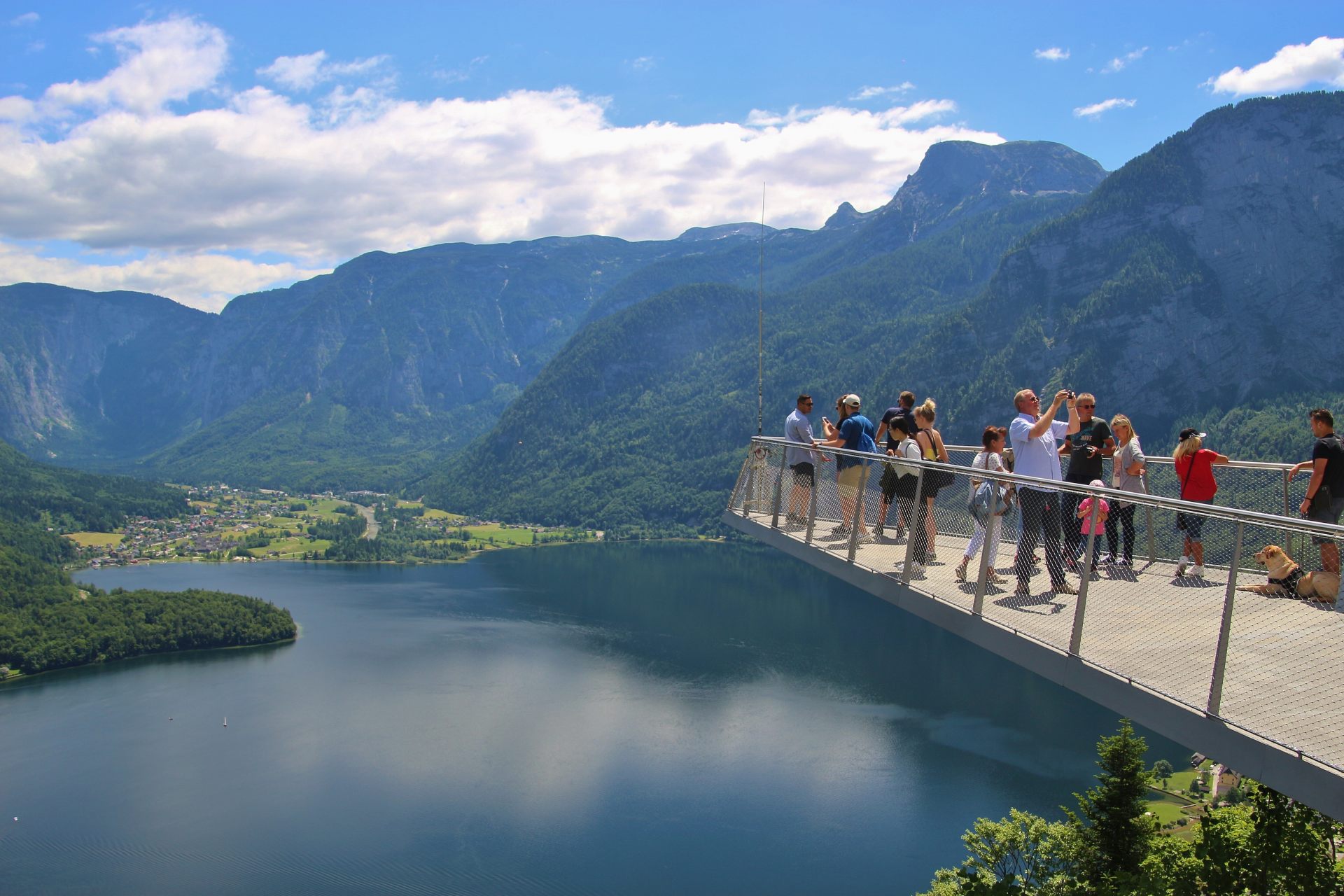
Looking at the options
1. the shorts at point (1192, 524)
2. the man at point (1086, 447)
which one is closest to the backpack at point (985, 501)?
the man at point (1086, 447)

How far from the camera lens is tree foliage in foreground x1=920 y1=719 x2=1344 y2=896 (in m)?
11.5

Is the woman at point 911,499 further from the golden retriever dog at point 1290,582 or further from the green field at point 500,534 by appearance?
the green field at point 500,534

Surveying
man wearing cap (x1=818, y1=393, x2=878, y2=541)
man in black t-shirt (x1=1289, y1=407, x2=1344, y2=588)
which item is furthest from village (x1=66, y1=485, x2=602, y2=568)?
man in black t-shirt (x1=1289, y1=407, x2=1344, y2=588)

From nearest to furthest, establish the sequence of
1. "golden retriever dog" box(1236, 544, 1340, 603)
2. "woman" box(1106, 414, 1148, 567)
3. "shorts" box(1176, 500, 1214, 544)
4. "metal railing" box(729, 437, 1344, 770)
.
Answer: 1. "metal railing" box(729, 437, 1344, 770)
2. "golden retriever dog" box(1236, 544, 1340, 603)
3. "shorts" box(1176, 500, 1214, 544)
4. "woman" box(1106, 414, 1148, 567)

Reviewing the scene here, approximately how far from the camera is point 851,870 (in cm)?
3978

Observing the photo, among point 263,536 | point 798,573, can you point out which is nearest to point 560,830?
point 798,573

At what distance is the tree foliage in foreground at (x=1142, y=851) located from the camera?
11.5 meters

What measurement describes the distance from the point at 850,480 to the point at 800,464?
4.47 ft

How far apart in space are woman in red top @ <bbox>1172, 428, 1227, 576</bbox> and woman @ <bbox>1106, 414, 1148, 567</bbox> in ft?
1.47

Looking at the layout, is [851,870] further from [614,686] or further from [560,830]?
[614,686]

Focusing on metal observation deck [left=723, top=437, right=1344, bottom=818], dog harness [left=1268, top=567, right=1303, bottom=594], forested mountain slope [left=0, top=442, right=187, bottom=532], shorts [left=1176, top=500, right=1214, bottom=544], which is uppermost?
shorts [left=1176, top=500, right=1214, bottom=544]

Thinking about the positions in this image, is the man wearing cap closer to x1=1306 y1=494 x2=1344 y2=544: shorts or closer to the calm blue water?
x1=1306 y1=494 x2=1344 y2=544: shorts

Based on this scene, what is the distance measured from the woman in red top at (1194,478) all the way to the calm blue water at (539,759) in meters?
32.7

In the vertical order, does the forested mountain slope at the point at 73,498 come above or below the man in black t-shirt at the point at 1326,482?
below
